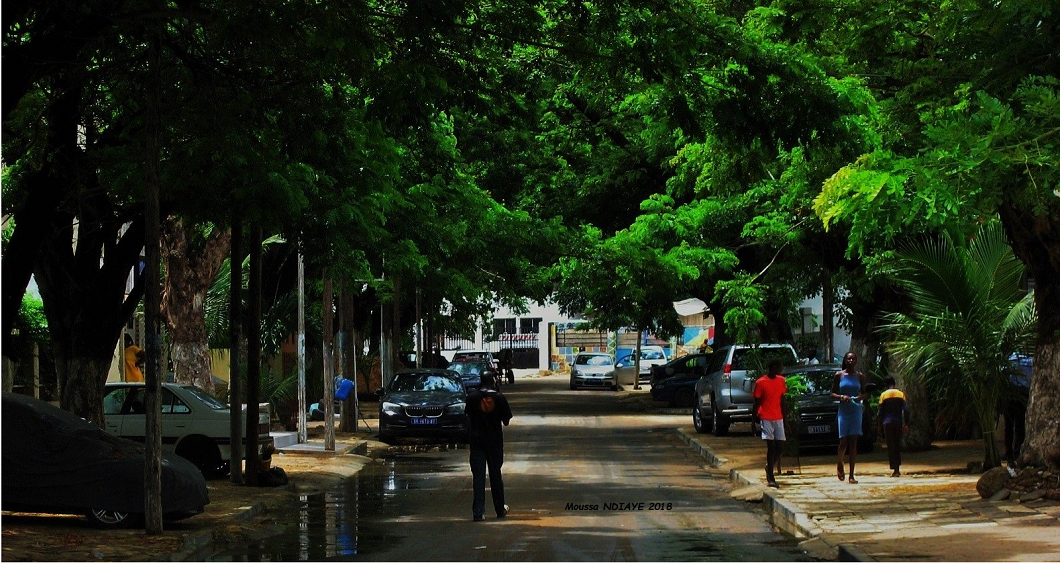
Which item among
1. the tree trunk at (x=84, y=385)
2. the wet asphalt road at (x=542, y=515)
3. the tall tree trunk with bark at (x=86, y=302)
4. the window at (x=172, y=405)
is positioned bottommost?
the wet asphalt road at (x=542, y=515)

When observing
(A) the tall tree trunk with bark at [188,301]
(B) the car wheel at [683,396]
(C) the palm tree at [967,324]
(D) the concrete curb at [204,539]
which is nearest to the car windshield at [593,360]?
(B) the car wheel at [683,396]

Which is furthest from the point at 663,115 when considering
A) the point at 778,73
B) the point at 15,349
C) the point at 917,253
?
the point at 15,349

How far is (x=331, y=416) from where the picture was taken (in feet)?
78.4

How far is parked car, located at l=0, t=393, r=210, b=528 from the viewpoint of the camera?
1266cm

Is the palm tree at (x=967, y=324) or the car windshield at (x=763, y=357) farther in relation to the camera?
the car windshield at (x=763, y=357)

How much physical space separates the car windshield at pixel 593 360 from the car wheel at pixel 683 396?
15693 millimetres

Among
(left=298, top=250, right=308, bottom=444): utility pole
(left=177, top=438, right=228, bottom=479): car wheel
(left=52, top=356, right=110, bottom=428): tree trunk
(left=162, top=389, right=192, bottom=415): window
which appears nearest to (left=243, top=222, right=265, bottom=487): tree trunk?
(left=177, top=438, right=228, bottom=479): car wheel

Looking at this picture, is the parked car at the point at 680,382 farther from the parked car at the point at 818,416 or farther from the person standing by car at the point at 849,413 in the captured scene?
the person standing by car at the point at 849,413

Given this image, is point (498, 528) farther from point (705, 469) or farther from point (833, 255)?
point (833, 255)

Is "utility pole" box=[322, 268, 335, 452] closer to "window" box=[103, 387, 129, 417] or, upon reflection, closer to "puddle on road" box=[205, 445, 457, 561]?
"puddle on road" box=[205, 445, 457, 561]

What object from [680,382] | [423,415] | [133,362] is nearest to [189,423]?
[423,415]

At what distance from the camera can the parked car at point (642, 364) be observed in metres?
58.3

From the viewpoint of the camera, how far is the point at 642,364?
63344 mm

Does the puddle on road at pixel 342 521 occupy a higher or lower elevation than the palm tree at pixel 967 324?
lower
